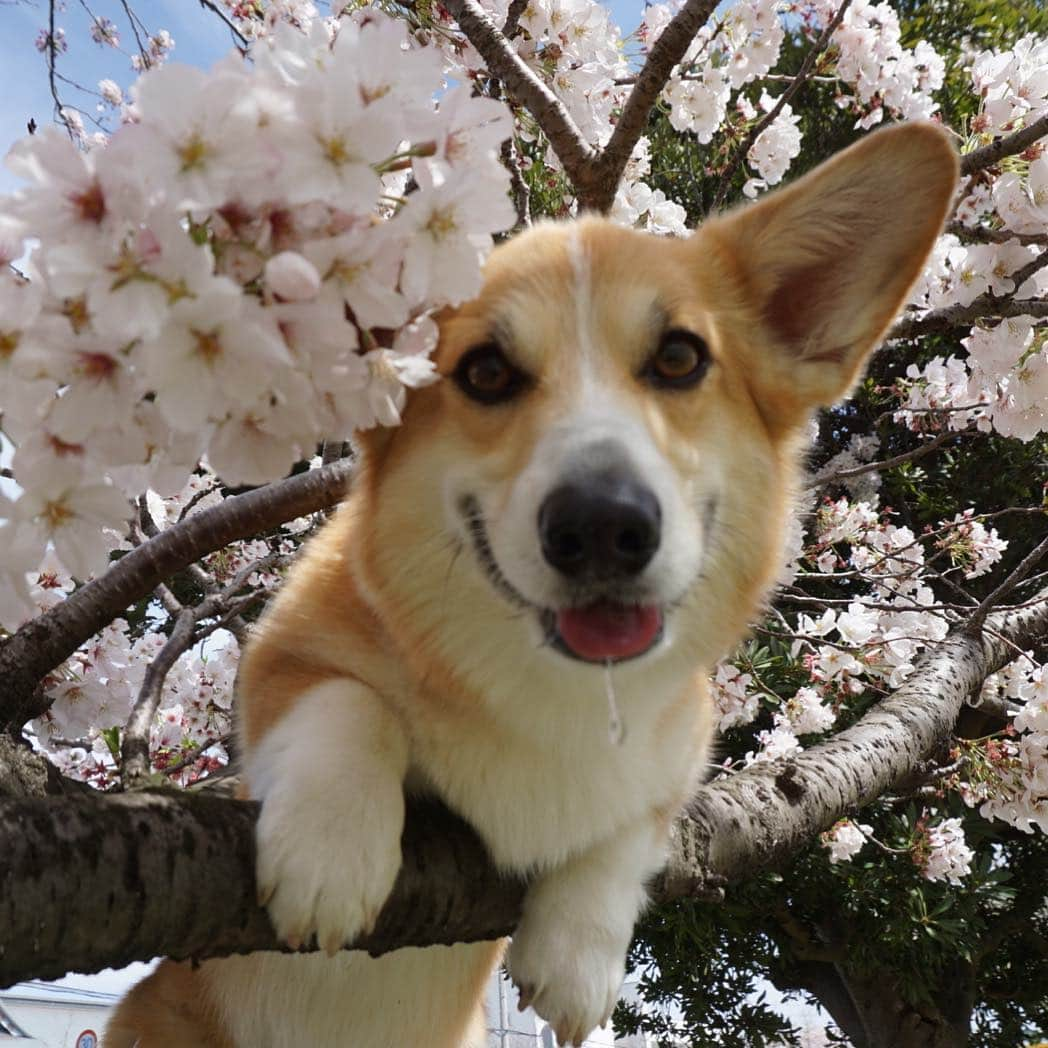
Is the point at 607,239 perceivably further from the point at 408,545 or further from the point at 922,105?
the point at 922,105

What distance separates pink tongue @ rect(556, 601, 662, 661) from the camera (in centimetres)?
138

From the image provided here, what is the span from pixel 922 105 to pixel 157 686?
433 cm

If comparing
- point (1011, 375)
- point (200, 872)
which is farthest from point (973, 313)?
point (200, 872)

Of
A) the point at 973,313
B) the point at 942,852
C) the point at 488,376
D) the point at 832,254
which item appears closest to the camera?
the point at 488,376

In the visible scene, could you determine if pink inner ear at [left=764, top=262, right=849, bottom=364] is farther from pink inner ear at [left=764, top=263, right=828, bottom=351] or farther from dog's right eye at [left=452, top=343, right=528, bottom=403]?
dog's right eye at [left=452, top=343, right=528, bottom=403]

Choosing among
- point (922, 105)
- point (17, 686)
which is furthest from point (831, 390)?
point (922, 105)

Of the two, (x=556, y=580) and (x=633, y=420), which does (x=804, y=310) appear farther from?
(x=556, y=580)

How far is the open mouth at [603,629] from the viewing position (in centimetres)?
137

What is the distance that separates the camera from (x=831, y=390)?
180 cm

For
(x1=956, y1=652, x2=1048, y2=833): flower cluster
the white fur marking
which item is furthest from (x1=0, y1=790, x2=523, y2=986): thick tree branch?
(x1=956, y1=652, x2=1048, y2=833): flower cluster

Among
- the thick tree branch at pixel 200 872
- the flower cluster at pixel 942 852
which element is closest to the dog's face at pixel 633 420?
the thick tree branch at pixel 200 872

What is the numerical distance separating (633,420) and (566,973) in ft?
2.81

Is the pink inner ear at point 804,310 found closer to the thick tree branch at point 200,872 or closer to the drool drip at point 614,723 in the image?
the drool drip at point 614,723

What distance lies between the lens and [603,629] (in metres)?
1.38
